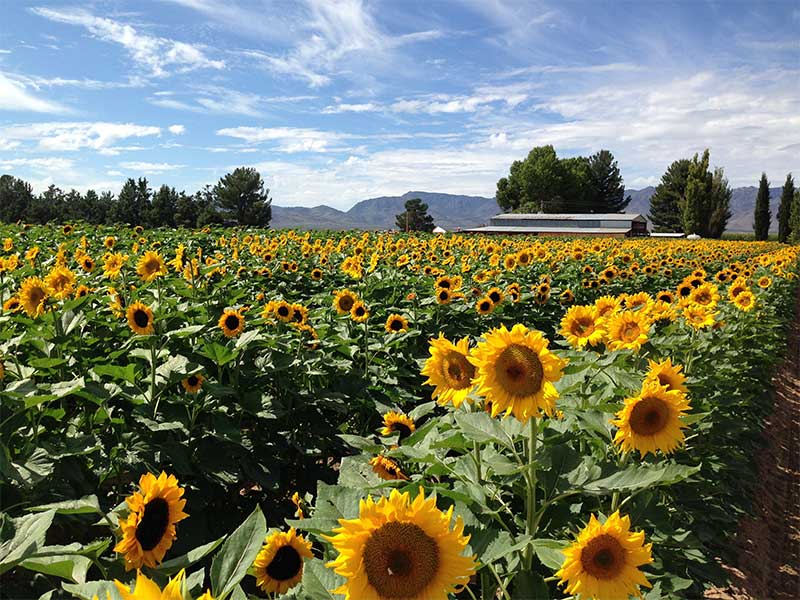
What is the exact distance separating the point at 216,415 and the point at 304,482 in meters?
1.02

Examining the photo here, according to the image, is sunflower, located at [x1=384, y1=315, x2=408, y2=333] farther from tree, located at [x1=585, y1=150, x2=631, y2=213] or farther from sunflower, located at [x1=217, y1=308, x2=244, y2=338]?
tree, located at [x1=585, y1=150, x2=631, y2=213]

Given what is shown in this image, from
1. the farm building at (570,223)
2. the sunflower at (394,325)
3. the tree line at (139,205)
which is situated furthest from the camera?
the farm building at (570,223)

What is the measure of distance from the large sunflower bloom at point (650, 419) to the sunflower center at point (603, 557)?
0.72 m

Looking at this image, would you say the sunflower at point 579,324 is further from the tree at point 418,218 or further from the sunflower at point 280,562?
the tree at point 418,218

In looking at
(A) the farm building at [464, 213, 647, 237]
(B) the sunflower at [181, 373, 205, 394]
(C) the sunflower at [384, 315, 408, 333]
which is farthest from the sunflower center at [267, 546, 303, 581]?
(A) the farm building at [464, 213, 647, 237]

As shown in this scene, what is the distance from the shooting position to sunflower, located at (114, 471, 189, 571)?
1710 millimetres

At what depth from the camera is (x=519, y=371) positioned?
2039 mm

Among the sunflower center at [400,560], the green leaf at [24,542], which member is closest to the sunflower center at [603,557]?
the sunflower center at [400,560]

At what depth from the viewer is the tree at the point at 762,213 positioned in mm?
78000

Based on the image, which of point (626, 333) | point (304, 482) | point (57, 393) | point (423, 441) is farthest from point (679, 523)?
point (57, 393)

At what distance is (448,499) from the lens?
2129 mm

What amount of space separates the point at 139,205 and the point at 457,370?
2411 inches

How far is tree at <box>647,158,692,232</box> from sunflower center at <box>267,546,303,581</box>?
348 feet

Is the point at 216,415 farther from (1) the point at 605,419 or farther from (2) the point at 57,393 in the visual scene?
(1) the point at 605,419
